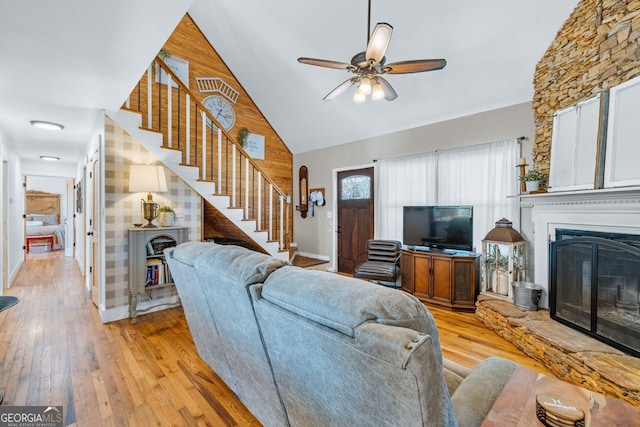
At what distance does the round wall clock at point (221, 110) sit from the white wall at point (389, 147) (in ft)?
5.47

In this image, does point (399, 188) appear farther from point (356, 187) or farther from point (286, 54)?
point (286, 54)

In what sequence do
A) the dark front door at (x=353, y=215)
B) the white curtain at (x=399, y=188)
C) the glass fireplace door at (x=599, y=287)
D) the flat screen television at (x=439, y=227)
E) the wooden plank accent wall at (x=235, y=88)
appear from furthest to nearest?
the dark front door at (x=353, y=215) → the wooden plank accent wall at (x=235, y=88) → the white curtain at (x=399, y=188) → the flat screen television at (x=439, y=227) → the glass fireplace door at (x=599, y=287)

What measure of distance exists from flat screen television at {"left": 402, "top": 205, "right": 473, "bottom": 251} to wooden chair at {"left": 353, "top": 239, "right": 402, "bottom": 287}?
24 centimetres

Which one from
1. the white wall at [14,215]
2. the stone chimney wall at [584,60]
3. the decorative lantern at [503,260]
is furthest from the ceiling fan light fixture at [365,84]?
the white wall at [14,215]

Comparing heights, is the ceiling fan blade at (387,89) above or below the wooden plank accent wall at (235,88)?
below

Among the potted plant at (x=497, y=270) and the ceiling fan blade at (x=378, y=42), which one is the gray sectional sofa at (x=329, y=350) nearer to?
the ceiling fan blade at (x=378, y=42)

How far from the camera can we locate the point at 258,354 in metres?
1.29

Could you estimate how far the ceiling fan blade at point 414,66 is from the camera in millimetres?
2415

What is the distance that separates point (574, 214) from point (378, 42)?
2.40m

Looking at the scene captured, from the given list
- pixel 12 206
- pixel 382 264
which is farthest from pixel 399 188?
pixel 12 206

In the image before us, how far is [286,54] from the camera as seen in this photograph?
4.66 metres

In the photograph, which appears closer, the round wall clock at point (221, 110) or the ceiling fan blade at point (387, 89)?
the ceiling fan blade at point (387, 89)

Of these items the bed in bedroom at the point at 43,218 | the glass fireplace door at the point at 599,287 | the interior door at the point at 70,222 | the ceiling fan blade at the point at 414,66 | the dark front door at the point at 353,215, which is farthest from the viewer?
the bed in bedroom at the point at 43,218

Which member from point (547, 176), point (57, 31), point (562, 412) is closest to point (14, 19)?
point (57, 31)
